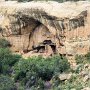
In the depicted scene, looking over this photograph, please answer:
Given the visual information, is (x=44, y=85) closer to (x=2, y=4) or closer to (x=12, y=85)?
(x=12, y=85)

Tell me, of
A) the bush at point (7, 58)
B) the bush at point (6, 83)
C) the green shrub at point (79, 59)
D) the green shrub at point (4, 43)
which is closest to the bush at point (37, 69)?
the green shrub at point (79, 59)

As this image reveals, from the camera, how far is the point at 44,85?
2608 centimetres

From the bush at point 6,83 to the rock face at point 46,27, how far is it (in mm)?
3902

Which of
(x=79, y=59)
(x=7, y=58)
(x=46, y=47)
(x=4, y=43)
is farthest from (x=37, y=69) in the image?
(x=4, y=43)

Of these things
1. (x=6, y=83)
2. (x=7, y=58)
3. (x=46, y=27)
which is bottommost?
(x=6, y=83)

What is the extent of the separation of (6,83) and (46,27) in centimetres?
524

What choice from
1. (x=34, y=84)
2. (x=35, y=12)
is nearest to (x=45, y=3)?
(x=35, y=12)

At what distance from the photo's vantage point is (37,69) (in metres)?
27.4

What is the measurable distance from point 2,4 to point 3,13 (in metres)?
0.86

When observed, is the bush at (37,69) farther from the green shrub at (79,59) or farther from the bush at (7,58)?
the bush at (7,58)

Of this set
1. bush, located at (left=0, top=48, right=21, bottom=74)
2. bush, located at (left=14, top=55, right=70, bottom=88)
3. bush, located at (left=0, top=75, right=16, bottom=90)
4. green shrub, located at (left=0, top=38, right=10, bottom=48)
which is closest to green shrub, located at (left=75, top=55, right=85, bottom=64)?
bush, located at (left=14, top=55, right=70, bottom=88)

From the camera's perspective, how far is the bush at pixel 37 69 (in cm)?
2688

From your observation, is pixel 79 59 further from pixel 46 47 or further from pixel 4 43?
pixel 4 43

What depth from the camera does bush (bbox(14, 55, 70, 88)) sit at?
2688cm
